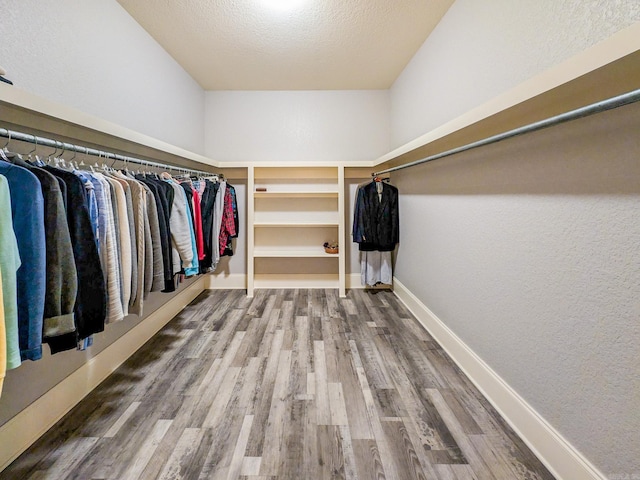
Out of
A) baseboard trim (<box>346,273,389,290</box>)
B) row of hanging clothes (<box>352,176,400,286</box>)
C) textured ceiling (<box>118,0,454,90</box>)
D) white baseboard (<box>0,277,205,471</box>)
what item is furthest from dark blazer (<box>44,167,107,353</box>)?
baseboard trim (<box>346,273,389,290</box>)

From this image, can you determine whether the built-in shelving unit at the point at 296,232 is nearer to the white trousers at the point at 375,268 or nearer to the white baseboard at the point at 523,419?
the white trousers at the point at 375,268

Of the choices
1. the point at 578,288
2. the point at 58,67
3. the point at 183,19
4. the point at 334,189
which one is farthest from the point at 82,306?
the point at 334,189

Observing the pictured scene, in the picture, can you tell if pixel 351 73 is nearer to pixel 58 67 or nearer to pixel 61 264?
pixel 58 67

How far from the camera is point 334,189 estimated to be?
12.0ft

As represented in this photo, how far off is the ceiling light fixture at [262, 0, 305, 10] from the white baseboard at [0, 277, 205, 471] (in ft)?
8.22

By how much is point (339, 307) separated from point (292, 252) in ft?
3.27

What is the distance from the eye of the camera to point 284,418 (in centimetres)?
146

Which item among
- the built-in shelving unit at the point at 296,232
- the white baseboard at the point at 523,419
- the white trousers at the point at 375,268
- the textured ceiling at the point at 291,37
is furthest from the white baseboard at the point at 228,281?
the white baseboard at the point at 523,419

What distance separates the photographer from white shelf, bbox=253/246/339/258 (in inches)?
135

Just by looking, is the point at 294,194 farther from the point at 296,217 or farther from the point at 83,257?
the point at 83,257

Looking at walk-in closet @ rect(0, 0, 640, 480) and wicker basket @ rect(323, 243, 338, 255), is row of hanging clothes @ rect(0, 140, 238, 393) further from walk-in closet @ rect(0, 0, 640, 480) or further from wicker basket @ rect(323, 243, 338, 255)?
wicker basket @ rect(323, 243, 338, 255)

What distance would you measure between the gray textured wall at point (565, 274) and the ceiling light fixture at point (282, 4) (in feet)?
5.19

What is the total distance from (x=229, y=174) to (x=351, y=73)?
1.82 metres

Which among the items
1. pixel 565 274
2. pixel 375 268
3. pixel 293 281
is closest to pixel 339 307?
pixel 375 268
